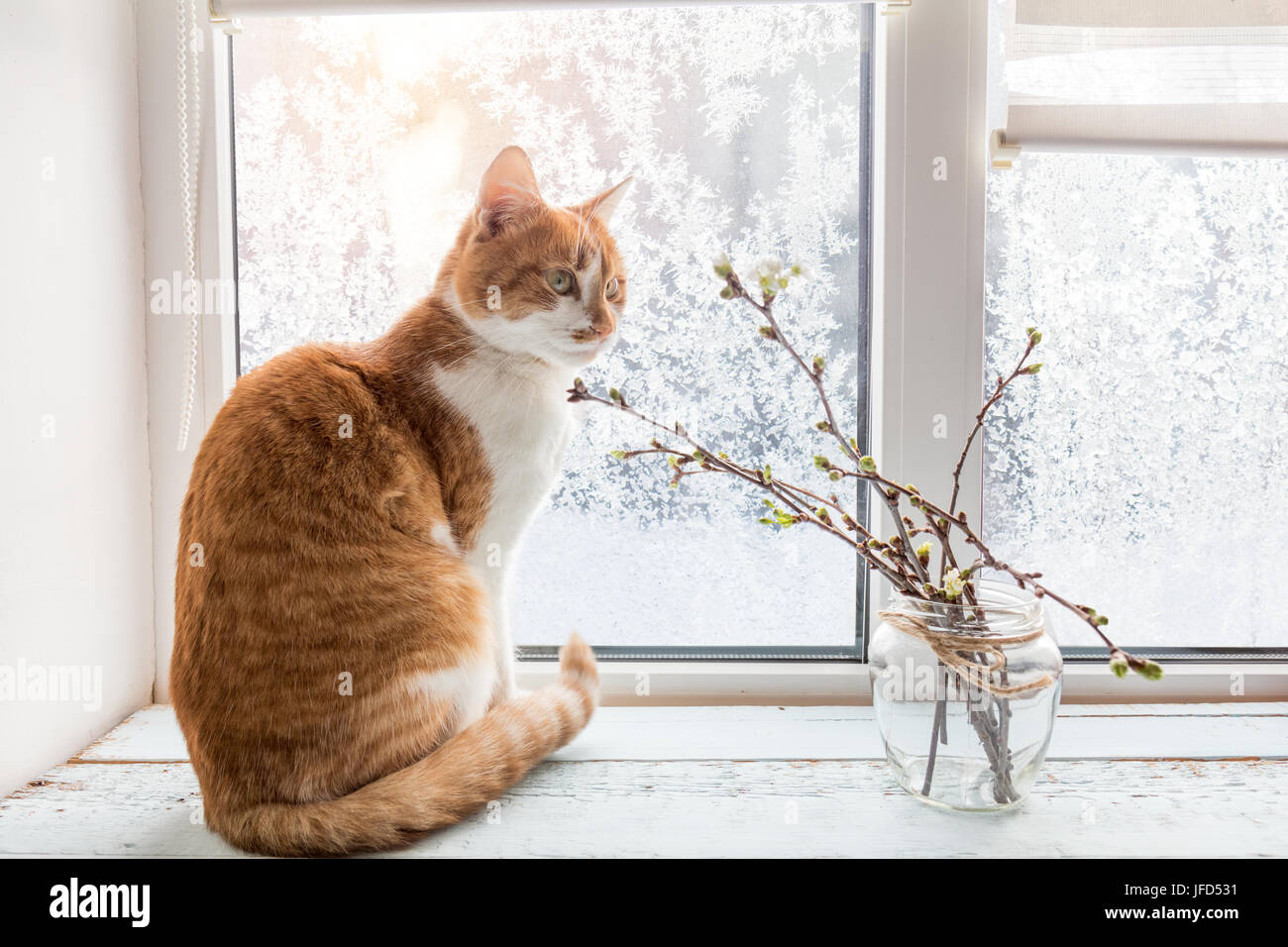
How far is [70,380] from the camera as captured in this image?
3.28ft

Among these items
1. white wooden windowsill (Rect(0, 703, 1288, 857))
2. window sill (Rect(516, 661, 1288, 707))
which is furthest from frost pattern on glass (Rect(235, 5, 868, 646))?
white wooden windowsill (Rect(0, 703, 1288, 857))

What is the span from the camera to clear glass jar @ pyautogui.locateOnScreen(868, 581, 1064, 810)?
0.89 metres

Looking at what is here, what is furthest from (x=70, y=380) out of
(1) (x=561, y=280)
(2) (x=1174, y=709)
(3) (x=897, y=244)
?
(2) (x=1174, y=709)

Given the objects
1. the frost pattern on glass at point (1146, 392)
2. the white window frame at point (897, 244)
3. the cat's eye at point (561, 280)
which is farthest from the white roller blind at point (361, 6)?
the frost pattern on glass at point (1146, 392)

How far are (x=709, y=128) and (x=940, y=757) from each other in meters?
0.84

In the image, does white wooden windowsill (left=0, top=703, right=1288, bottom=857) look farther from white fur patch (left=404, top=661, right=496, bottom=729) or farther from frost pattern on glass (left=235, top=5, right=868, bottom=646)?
frost pattern on glass (left=235, top=5, right=868, bottom=646)

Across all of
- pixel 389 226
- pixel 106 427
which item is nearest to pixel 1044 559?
pixel 389 226

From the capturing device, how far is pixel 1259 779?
102 centimetres

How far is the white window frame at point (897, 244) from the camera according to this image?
44.2 inches

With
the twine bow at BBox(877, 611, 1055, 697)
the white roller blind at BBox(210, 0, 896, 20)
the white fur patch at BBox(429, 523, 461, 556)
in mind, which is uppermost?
the white roller blind at BBox(210, 0, 896, 20)

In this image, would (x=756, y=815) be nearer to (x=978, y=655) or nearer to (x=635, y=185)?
(x=978, y=655)

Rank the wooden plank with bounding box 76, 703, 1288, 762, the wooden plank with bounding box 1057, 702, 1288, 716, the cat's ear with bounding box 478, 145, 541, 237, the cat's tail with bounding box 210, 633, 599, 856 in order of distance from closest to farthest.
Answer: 1. the cat's tail with bounding box 210, 633, 599, 856
2. the cat's ear with bounding box 478, 145, 541, 237
3. the wooden plank with bounding box 76, 703, 1288, 762
4. the wooden plank with bounding box 1057, 702, 1288, 716

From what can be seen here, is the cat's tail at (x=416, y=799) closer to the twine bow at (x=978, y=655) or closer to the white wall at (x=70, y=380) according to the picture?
the white wall at (x=70, y=380)

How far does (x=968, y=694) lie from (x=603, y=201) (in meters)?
0.68
